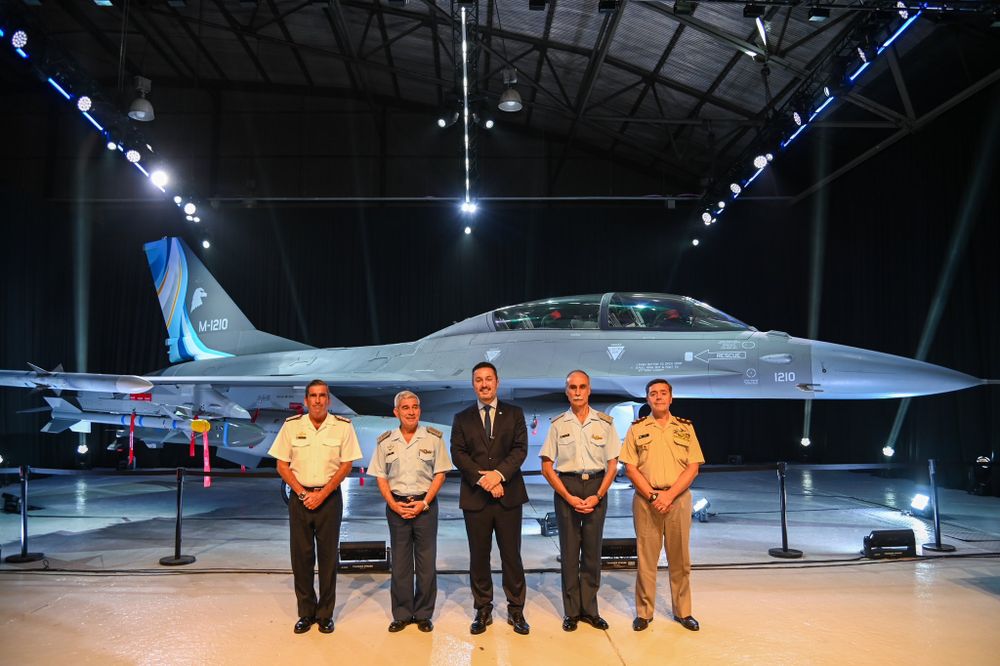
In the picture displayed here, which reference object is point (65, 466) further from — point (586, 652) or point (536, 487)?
point (586, 652)

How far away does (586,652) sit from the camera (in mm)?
3486

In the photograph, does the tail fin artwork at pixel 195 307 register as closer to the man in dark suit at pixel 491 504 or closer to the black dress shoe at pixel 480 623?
the man in dark suit at pixel 491 504

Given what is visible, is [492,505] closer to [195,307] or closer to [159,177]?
[195,307]

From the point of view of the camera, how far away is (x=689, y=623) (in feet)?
12.5

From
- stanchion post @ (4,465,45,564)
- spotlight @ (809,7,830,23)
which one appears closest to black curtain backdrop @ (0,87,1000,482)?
spotlight @ (809,7,830,23)

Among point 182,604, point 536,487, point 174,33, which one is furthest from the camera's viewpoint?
point 174,33

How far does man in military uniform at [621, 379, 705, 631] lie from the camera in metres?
3.89

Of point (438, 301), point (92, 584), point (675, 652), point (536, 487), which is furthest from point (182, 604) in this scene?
point (438, 301)

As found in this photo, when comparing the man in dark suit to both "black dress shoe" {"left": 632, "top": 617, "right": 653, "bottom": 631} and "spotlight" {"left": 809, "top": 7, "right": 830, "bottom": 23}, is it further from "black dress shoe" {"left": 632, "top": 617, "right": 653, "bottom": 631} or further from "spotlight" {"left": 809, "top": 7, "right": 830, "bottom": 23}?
"spotlight" {"left": 809, "top": 7, "right": 830, "bottom": 23}

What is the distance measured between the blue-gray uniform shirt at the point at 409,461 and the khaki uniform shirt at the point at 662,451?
125 centimetres

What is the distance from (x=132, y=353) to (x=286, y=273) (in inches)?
174

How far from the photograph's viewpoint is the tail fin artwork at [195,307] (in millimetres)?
11562

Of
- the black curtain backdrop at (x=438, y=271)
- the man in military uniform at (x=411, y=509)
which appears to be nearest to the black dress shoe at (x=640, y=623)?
the man in military uniform at (x=411, y=509)

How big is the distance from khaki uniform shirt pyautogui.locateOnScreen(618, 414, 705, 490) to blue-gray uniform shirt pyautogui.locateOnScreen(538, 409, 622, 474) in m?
0.15
